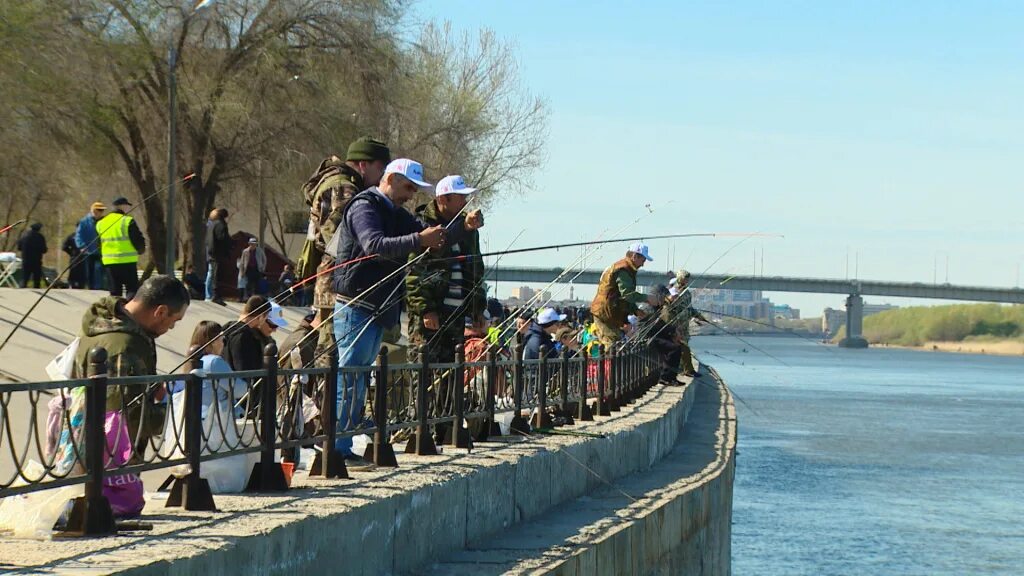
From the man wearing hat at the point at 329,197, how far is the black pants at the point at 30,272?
62.0 feet

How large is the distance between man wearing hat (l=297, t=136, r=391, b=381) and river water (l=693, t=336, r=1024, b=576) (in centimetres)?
663

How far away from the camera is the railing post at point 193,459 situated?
6250 millimetres

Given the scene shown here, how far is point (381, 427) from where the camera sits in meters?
8.45

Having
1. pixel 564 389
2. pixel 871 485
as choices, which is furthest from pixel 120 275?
pixel 871 485

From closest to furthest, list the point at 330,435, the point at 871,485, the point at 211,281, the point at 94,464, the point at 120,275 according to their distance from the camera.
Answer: the point at 94,464
the point at 330,435
the point at 120,275
the point at 211,281
the point at 871,485

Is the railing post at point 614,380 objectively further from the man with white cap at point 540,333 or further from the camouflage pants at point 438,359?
the camouflage pants at point 438,359

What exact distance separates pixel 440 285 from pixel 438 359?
1.65 feet

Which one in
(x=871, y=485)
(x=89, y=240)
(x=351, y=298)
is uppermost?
(x=89, y=240)

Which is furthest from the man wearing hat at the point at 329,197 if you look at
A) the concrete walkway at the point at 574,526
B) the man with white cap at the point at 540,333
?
the man with white cap at the point at 540,333

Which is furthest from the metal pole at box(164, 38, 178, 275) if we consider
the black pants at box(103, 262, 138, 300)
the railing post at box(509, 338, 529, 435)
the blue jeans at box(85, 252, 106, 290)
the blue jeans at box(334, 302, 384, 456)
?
the railing post at box(509, 338, 529, 435)

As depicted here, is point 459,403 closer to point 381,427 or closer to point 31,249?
point 381,427

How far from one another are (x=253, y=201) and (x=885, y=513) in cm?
1608

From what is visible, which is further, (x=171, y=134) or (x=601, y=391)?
(x=171, y=134)

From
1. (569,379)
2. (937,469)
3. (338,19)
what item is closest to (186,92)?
(338,19)
